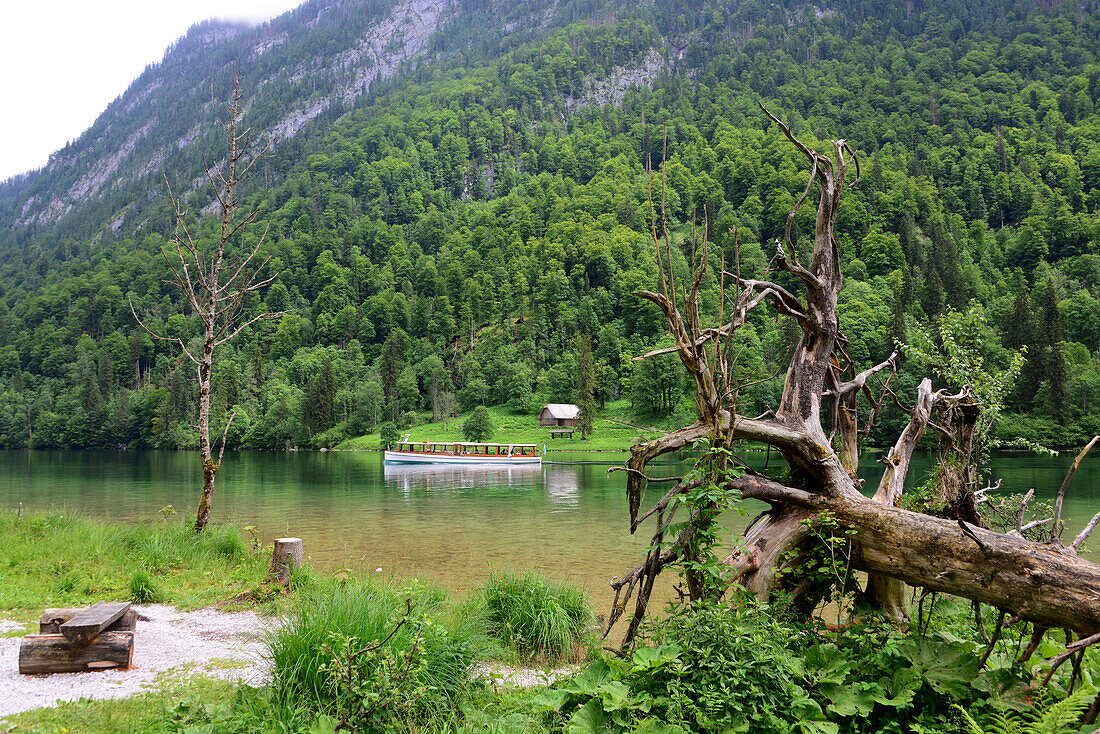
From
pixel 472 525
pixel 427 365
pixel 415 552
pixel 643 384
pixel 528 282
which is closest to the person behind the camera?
pixel 415 552

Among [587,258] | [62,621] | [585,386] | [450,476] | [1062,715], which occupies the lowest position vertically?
[450,476]

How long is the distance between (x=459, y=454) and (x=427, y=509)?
39103 millimetres

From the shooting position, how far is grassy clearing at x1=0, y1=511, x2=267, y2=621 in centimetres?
912

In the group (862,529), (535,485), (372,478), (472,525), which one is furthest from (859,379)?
(372,478)

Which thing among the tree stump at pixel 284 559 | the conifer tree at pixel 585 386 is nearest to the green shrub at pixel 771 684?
the tree stump at pixel 284 559

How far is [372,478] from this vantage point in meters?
46.3

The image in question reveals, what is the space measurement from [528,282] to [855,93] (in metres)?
120

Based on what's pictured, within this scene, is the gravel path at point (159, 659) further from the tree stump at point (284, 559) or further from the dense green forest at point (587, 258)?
the dense green forest at point (587, 258)

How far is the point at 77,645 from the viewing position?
235 inches

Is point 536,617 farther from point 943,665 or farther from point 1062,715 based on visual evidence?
point 1062,715

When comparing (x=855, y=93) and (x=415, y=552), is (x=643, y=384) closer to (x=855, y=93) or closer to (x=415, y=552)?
(x=415, y=552)

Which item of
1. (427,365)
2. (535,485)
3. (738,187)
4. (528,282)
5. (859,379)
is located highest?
(738,187)

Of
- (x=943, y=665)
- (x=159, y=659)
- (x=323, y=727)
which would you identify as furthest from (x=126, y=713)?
(x=943, y=665)

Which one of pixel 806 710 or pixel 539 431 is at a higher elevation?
pixel 806 710
